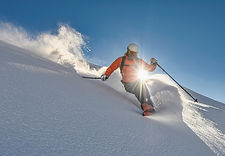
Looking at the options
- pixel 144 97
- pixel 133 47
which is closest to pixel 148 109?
pixel 144 97

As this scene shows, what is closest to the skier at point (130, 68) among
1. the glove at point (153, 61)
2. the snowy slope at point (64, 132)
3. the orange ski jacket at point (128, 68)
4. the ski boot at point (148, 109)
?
the orange ski jacket at point (128, 68)

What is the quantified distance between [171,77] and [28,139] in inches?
165

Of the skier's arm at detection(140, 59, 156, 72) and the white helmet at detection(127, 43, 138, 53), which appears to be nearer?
the white helmet at detection(127, 43, 138, 53)

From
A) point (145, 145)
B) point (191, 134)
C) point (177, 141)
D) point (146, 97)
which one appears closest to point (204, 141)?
point (191, 134)

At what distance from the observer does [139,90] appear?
3.19 m

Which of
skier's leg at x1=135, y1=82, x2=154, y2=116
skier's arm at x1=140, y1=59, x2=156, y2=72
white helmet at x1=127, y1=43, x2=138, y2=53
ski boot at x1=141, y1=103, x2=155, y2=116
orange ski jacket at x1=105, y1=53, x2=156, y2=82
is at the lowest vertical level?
ski boot at x1=141, y1=103, x2=155, y2=116

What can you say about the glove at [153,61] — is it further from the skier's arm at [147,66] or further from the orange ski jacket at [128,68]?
the orange ski jacket at [128,68]

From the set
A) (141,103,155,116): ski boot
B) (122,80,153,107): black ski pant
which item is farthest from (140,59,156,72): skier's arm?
(141,103,155,116): ski boot

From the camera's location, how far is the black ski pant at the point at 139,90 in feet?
9.39

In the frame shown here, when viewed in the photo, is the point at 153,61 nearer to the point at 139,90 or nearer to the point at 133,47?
the point at 133,47

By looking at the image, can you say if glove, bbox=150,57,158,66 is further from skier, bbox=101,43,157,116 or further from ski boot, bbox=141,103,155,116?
ski boot, bbox=141,103,155,116

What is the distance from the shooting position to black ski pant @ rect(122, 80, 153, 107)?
2.86m

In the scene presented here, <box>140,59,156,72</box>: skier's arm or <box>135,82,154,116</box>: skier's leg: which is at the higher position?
<box>140,59,156,72</box>: skier's arm

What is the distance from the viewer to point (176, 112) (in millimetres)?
2279
